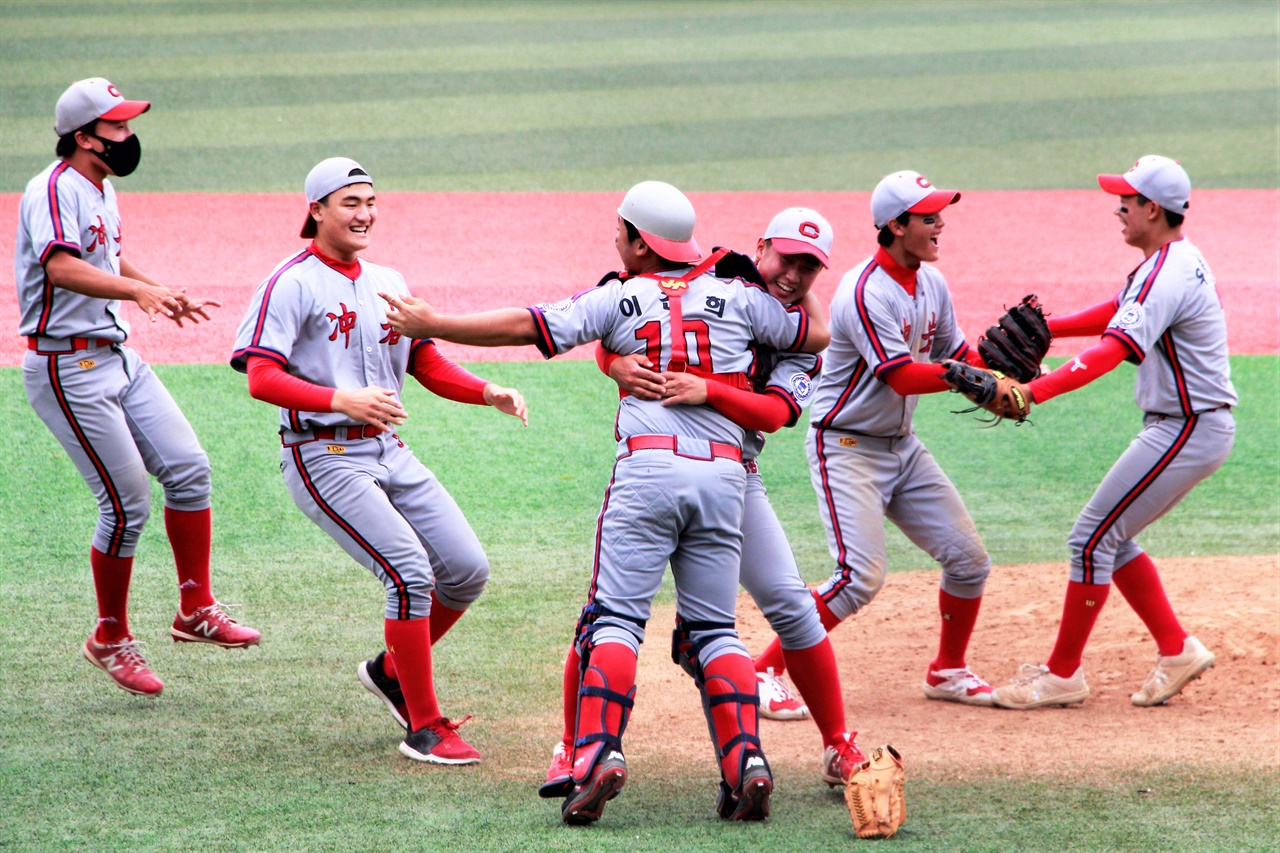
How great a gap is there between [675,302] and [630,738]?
1574mm

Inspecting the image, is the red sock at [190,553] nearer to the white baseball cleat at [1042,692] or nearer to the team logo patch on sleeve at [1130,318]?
the white baseball cleat at [1042,692]

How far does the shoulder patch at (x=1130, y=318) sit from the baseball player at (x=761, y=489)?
1.19 metres

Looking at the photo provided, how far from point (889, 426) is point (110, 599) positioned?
285cm

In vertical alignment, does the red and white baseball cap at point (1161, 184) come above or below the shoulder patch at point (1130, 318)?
above

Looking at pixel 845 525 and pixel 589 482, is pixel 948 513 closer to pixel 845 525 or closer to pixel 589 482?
pixel 845 525

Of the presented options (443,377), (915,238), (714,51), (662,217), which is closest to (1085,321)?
(915,238)

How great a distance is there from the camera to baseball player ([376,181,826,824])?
379 centimetres

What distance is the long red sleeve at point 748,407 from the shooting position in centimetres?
389

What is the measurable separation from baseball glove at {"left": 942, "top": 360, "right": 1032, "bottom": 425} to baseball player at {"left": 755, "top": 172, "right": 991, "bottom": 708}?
0.05m

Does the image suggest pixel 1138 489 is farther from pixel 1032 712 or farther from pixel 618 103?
pixel 618 103

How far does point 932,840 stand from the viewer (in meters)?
3.63

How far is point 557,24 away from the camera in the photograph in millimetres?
20938

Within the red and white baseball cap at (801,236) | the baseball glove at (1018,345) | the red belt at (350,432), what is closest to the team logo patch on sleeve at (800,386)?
the red and white baseball cap at (801,236)

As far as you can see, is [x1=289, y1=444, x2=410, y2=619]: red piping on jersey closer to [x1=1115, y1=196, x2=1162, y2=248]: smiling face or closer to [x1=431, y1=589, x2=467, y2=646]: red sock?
[x1=431, y1=589, x2=467, y2=646]: red sock
